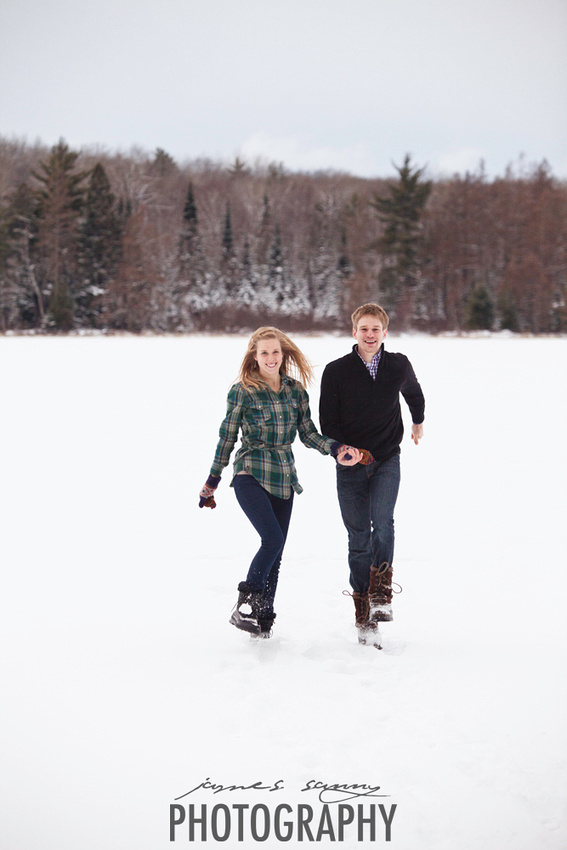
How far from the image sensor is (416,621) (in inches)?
159

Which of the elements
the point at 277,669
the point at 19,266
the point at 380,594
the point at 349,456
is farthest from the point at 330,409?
the point at 19,266

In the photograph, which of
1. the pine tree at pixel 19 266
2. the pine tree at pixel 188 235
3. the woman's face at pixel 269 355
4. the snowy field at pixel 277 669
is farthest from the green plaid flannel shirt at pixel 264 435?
the pine tree at pixel 188 235

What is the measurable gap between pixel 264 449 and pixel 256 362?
441mm

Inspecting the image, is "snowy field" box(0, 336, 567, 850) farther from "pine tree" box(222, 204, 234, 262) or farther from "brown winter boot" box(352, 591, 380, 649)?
"pine tree" box(222, 204, 234, 262)

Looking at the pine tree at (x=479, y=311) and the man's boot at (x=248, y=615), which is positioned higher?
the pine tree at (x=479, y=311)

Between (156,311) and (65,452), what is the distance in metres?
33.8

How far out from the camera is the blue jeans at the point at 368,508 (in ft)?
11.8

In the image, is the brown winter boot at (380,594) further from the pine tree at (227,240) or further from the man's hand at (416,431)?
the pine tree at (227,240)

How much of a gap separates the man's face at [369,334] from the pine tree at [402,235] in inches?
1566

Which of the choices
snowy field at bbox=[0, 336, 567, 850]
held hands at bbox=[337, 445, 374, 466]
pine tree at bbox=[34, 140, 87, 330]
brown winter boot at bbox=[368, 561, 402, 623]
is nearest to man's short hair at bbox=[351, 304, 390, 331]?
held hands at bbox=[337, 445, 374, 466]

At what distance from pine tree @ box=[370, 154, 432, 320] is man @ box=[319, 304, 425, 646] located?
39.8m

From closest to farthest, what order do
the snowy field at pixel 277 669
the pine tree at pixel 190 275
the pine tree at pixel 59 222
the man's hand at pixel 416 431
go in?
the snowy field at pixel 277 669 < the man's hand at pixel 416 431 < the pine tree at pixel 59 222 < the pine tree at pixel 190 275

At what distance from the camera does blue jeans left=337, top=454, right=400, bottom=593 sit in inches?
141

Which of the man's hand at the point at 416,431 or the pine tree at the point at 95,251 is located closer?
the man's hand at the point at 416,431
